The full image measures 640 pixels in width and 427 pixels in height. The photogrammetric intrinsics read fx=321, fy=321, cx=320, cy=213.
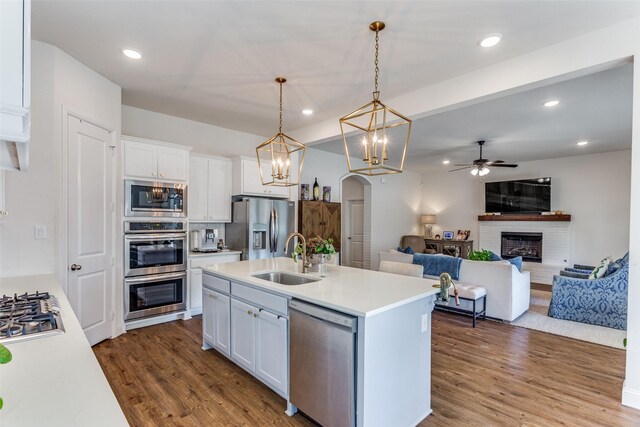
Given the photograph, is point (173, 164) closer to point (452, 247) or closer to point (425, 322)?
point (425, 322)

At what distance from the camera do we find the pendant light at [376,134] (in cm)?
204

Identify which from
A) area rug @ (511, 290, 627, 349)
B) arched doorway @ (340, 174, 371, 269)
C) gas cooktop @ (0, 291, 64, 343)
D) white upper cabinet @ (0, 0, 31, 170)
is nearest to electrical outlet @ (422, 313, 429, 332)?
gas cooktop @ (0, 291, 64, 343)

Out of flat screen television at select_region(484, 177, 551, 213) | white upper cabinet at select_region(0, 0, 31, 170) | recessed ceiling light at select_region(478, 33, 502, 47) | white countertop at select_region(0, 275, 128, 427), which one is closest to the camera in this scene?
white upper cabinet at select_region(0, 0, 31, 170)

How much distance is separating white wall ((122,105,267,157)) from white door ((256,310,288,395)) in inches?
132

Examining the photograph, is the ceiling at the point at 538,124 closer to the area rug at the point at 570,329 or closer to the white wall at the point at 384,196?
the white wall at the point at 384,196

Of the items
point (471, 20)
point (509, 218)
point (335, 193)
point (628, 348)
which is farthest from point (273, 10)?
point (509, 218)

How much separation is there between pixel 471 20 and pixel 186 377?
3.73 metres

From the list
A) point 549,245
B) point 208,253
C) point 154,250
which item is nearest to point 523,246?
point 549,245

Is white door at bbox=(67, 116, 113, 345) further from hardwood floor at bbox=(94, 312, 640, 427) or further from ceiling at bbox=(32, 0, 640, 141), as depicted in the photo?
ceiling at bbox=(32, 0, 640, 141)

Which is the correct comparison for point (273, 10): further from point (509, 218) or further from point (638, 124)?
point (509, 218)

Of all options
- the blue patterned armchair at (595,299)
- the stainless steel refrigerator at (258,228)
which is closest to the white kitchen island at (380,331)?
the stainless steel refrigerator at (258,228)

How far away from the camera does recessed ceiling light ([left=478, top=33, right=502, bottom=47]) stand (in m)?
2.60

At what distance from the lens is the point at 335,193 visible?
23.4 ft

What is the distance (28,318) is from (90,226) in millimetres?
2154
